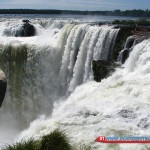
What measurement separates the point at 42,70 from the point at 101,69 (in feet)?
21.9

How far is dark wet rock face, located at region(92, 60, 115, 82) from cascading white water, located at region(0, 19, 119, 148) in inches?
79.7

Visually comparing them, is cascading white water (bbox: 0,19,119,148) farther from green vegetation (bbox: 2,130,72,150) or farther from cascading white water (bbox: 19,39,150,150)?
green vegetation (bbox: 2,130,72,150)

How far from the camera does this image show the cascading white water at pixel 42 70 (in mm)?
22109

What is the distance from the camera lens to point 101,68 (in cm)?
1881

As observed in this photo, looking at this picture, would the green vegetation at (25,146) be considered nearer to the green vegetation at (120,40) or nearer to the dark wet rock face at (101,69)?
the dark wet rock face at (101,69)

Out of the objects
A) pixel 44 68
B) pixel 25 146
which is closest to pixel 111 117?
pixel 25 146

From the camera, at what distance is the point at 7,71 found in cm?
2527

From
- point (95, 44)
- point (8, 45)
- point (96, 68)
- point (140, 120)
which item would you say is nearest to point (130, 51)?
point (96, 68)

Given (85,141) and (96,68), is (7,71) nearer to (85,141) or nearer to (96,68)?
(96,68)

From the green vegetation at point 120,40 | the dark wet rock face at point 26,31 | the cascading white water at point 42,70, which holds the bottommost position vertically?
the cascading white water at point 42,70

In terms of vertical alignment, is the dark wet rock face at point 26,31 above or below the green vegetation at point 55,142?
above

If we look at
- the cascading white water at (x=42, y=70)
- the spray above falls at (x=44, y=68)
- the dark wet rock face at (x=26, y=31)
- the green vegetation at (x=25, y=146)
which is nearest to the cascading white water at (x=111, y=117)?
the green vegetation at (x=25, y=146)

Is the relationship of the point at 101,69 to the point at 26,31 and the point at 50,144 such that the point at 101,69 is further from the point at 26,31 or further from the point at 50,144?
the point at 26,31

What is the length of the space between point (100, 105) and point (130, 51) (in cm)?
643
